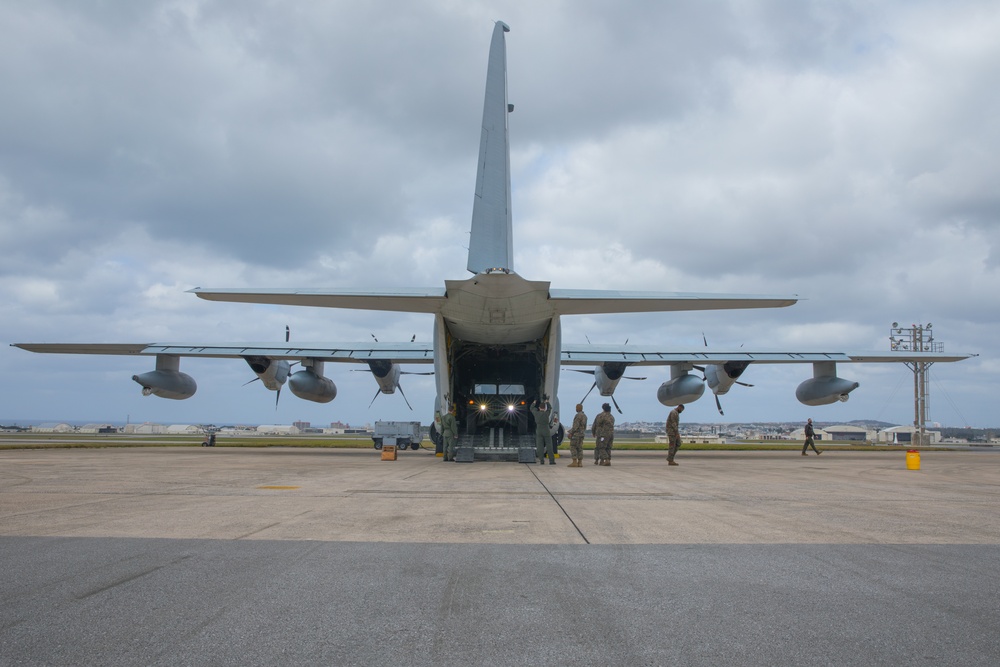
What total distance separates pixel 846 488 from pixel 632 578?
26.7 ft

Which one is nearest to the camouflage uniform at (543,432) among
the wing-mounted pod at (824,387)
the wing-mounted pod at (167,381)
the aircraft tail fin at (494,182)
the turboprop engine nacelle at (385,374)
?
the aircraft tail fin at (494,182)

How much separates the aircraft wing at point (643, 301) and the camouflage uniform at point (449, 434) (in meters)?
4.91

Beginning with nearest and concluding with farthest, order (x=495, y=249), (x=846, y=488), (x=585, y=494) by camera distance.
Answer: (x=585, y=494)
(x=846, y=488)
(x=495, y=249)

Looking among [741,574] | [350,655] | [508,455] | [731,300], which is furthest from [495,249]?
[350,655]

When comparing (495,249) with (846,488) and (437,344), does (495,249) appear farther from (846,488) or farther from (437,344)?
(846,488)

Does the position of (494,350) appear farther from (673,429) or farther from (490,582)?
(490,582)

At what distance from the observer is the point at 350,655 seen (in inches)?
108

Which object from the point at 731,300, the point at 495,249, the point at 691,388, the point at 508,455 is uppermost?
the point at 495,249

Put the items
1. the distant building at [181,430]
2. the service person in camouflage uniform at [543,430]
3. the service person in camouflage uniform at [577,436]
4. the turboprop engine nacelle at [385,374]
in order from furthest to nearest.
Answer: the distant building at [181,430], the turboprop engine nacelle at [385,374], the service person in camouflage uniform at [543,430], the service person in camouflage uniform at [577,436]

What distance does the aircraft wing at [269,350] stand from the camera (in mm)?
22703

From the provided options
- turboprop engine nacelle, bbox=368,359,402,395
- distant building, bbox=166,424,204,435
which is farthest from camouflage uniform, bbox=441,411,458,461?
distant building, bbox=166,424,204,435

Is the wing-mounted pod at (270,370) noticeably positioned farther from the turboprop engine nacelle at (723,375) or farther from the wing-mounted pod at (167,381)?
the turboprop engine nacelle at (723,375)

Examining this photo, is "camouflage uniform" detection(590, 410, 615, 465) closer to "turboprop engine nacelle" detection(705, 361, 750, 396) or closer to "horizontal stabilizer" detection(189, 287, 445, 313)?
"horizontal stabilizer" detection(189, 287, 445, 313)

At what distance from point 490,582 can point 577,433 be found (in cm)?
1338
